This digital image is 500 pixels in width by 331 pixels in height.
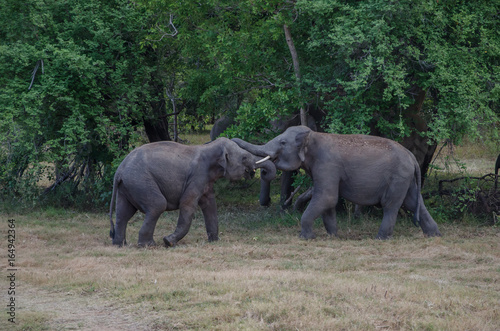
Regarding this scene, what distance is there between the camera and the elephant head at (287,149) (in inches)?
464

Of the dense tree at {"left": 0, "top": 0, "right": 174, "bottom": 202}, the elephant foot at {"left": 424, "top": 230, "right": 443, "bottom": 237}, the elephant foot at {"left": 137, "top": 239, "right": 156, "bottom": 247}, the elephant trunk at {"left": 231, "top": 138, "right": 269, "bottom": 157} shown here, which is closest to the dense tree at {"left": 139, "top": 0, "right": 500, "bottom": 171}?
the dense tree at {"left": 0, "top": 0, "right": 174, "bottom": 202}

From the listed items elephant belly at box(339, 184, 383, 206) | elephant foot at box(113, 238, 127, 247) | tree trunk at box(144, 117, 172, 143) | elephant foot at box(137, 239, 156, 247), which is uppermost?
tree trunk at box(144, 117, 172, 143)

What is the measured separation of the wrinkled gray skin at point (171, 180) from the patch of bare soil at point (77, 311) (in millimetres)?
3050

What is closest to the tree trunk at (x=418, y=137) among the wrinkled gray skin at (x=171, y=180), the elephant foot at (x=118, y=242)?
the wrinkled gray skin at (x=171, y=180)

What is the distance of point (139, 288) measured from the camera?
25.3ft

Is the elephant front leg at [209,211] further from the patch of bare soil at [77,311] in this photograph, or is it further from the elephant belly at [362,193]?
the patch of bare soil at [77,311]

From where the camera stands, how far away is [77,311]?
710cm

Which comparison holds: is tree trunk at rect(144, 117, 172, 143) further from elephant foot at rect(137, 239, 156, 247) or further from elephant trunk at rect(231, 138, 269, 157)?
elephant foot at rect(137, 239, 156, 247)

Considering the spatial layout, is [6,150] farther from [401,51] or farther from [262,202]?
[401,51]

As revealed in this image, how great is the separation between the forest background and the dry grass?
2614 millimetres

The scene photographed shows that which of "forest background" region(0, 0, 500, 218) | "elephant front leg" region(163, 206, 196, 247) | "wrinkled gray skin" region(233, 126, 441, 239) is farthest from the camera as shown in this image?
"forest background" region(0, 0, 500, 218)

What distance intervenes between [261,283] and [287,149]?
447 centimetres

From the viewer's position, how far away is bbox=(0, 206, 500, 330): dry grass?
6723 millimetres

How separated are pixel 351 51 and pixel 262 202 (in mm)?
4886
